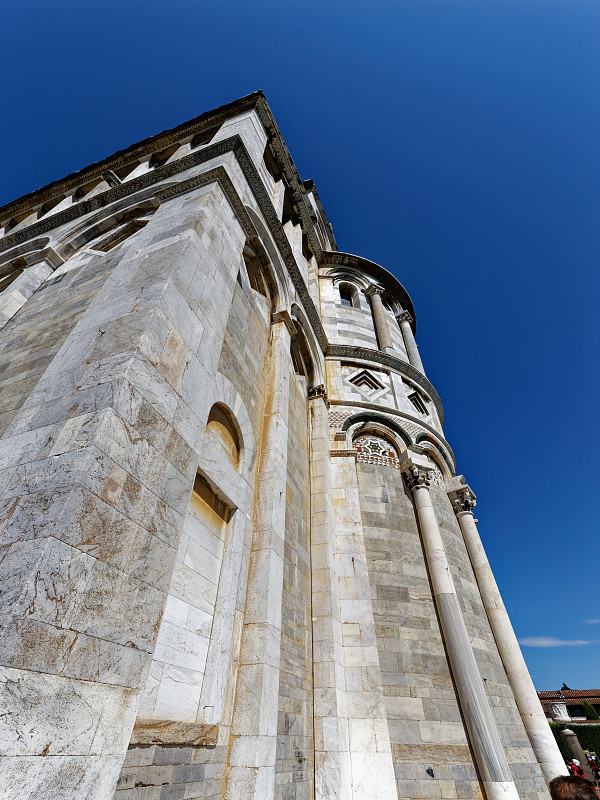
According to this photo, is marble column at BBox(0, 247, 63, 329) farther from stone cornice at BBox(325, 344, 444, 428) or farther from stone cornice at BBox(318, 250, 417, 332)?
stone cornice at BBox(318, 250, 417, 332)

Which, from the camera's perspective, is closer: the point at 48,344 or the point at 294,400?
the point at 48,344

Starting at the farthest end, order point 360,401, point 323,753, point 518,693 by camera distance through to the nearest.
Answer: point 360,401 → point 518,693 → point 323,753

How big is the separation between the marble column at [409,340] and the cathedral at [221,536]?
2124 millimetres

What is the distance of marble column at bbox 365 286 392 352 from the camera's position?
13.6 metres

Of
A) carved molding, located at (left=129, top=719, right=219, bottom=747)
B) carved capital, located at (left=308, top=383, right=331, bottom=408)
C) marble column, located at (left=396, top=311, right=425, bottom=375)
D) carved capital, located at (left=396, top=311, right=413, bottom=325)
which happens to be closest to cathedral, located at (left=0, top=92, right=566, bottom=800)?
carved molding, located at (left=129, top=719, right=219, bottom=747)

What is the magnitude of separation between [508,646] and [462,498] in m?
3.34

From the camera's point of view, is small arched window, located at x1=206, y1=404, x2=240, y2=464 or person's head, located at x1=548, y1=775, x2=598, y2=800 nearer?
person's head, located at x1=548, y1=775, x2=598, y2=800

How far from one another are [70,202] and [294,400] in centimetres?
970

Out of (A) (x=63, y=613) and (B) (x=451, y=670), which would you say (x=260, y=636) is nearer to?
(A) (x=63, y=613)

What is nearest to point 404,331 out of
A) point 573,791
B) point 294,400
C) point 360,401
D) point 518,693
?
point 360,401

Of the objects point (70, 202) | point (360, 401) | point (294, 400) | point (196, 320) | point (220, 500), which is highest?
point (70, 202)

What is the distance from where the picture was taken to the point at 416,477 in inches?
371

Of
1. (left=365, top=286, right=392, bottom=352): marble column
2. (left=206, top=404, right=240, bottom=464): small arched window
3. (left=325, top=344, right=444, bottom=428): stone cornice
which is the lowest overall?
(left=206, top=404, right=240, bottom=464): small arched window

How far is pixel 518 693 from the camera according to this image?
7.95 metres
